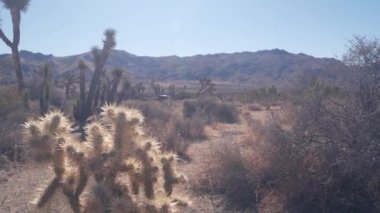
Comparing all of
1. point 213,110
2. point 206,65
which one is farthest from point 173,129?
point 206,65

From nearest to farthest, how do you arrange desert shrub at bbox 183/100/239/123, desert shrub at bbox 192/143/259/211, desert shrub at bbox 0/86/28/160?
desert shrub at bbox 192/143/259/211 < desert shrub at bbox 0/86/28/160 < desert shrub at bbox 183/100/239/123

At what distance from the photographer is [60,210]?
7355mm

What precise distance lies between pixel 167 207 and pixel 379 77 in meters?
4.57

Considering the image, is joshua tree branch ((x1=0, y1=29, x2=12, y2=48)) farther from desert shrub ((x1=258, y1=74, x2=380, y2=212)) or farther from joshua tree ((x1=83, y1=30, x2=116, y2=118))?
desert shrub ((x1=258, y1=74, x2=380, y2=212))

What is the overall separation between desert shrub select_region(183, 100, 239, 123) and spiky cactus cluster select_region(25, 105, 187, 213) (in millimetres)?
18193

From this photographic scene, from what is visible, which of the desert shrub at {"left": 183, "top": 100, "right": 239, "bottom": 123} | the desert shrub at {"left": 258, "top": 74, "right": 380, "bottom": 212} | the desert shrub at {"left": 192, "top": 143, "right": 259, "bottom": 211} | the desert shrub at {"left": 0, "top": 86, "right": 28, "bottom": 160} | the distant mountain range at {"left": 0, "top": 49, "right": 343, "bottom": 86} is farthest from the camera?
the distant mountain range at {"left": 0, "top": 49, "right": 343, "bottom": 86}

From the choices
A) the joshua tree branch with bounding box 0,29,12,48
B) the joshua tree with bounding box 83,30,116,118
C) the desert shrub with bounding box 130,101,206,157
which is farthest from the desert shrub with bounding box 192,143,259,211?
the joshua tree branch with bounding box 0,29,12,48

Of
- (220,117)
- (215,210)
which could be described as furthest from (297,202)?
(220,117)

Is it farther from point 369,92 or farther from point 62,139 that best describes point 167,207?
point 369,92

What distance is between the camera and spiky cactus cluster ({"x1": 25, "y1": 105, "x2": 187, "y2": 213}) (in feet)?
17.4

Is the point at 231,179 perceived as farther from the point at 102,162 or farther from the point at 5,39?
the point at 5,39

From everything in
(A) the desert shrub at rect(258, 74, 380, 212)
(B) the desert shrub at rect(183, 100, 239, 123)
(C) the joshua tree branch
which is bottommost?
(B) the desert shrub at rect(183, 100, 239, 123)

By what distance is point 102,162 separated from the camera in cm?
539

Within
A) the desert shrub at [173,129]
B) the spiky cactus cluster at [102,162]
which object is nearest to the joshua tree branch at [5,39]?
the desert shrub at [173,129]
